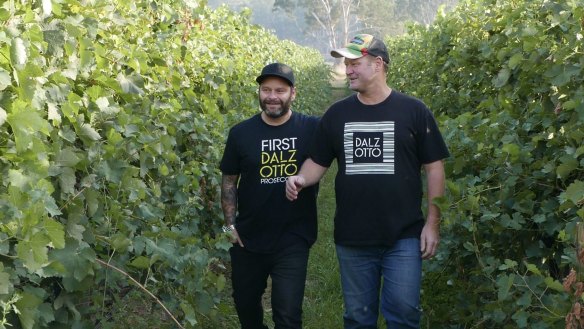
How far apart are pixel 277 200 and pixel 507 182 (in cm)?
135

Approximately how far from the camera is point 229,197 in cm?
540

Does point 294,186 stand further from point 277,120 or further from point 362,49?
point 362,49

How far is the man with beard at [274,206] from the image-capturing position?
17.0 ft

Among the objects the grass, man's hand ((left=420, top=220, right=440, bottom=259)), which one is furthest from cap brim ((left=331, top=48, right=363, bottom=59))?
the grass

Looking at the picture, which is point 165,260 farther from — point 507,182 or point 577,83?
point 577,83

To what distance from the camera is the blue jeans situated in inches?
185

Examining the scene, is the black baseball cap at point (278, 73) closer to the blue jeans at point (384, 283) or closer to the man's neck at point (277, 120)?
the man's neck at point (277, 120)

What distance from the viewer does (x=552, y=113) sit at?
4.52 m

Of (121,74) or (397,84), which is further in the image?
(397,84)

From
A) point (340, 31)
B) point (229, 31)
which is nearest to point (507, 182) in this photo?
point (229, 31)

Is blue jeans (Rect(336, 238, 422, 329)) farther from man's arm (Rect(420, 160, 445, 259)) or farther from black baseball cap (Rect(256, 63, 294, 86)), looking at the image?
black baseball cap (Rect(256, 63, 294, 86))

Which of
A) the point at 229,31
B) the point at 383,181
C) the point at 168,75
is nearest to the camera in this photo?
the point at 383,181

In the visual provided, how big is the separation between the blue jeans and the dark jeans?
35 cm

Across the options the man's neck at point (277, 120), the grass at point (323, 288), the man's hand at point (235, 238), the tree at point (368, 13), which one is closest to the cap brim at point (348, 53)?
the man's neck at point (277, 120)
